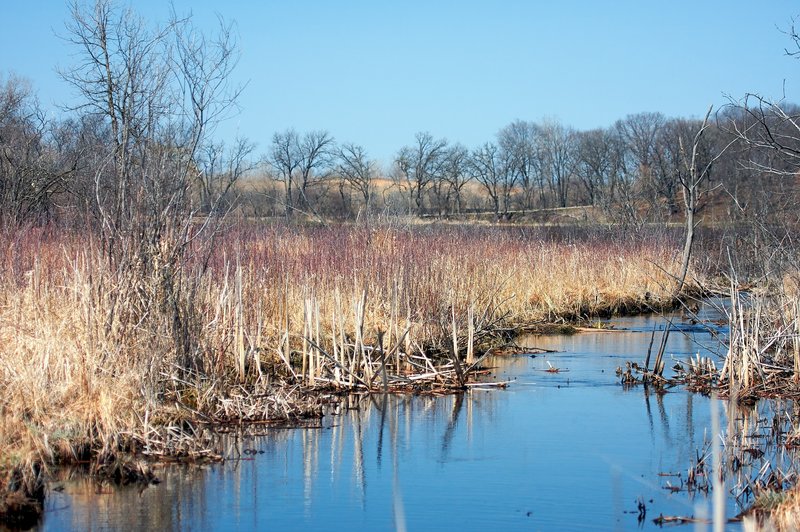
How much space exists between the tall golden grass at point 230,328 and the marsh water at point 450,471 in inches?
19.8

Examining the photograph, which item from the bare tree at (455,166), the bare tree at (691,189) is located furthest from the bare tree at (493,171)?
the bare tree at (691,189)

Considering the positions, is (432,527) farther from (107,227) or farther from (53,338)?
(107,227)

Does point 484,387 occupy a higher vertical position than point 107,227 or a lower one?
lower

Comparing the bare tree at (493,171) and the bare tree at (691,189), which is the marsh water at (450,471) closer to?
the bare tree at (691,189)

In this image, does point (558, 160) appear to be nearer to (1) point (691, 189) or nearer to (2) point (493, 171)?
(2) point (493, 171)

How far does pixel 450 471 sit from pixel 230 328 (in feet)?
10.6

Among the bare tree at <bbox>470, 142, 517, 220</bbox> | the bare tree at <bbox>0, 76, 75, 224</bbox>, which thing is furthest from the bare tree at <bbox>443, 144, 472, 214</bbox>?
the bare tree at <bbox>0, 76, 75, 224</bbox>

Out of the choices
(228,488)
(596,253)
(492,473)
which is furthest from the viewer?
(596,253)

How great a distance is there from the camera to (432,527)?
5.80m

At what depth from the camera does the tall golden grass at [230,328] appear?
705 cm

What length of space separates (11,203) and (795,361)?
14.5 m

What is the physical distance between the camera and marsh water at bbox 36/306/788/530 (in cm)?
592

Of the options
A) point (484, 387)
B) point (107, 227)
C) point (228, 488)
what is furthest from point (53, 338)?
point (484, 387)

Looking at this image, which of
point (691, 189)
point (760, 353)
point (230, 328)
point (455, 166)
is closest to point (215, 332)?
point (230, 328)
